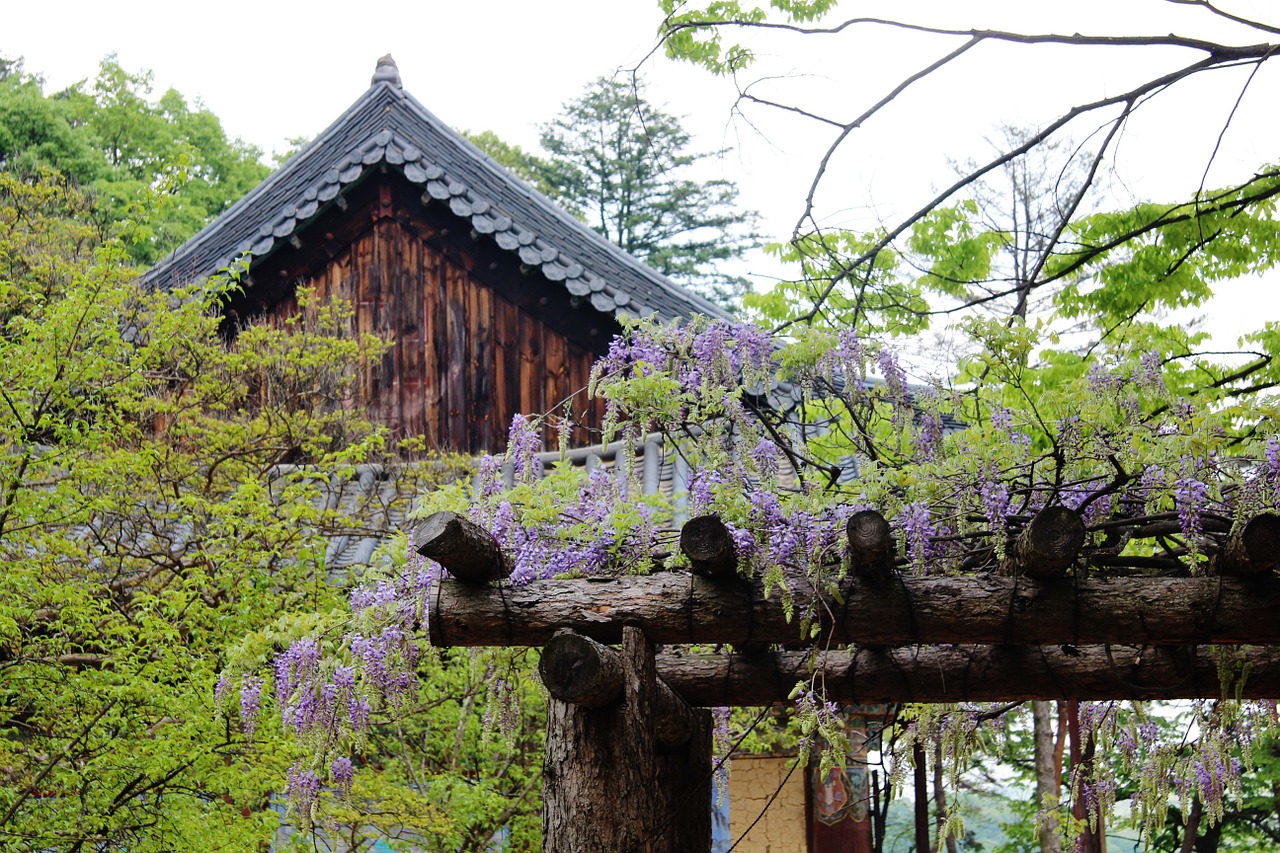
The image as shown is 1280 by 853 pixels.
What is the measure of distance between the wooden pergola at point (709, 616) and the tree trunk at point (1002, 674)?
327 mm

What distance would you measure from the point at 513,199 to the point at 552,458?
73.3 inches

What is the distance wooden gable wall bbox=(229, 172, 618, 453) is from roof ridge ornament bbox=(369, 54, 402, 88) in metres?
0.96

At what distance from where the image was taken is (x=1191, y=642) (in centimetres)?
329

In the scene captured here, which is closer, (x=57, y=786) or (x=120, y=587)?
(x=57, y=786)

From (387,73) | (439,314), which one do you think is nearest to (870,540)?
(439,314)

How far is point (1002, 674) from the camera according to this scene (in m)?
3.93

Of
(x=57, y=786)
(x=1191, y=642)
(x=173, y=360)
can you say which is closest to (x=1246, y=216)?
(x=1191, y=642)

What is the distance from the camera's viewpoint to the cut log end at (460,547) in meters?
3.18

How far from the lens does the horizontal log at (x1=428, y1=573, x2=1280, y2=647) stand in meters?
3.24

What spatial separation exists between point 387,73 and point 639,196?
13.8 meters

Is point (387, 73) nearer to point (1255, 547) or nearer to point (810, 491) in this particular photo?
point (810, 491)

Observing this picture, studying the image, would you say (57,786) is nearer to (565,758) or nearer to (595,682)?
(565,758)

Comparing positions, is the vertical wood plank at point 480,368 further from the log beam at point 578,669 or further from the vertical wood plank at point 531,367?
the log beam at point 578,669

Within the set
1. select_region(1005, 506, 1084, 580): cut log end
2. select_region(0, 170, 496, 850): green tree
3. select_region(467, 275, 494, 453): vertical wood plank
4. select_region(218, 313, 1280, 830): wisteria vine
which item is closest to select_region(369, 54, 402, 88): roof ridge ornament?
select_region(467, 275, 494, 453): vertical wood plank
